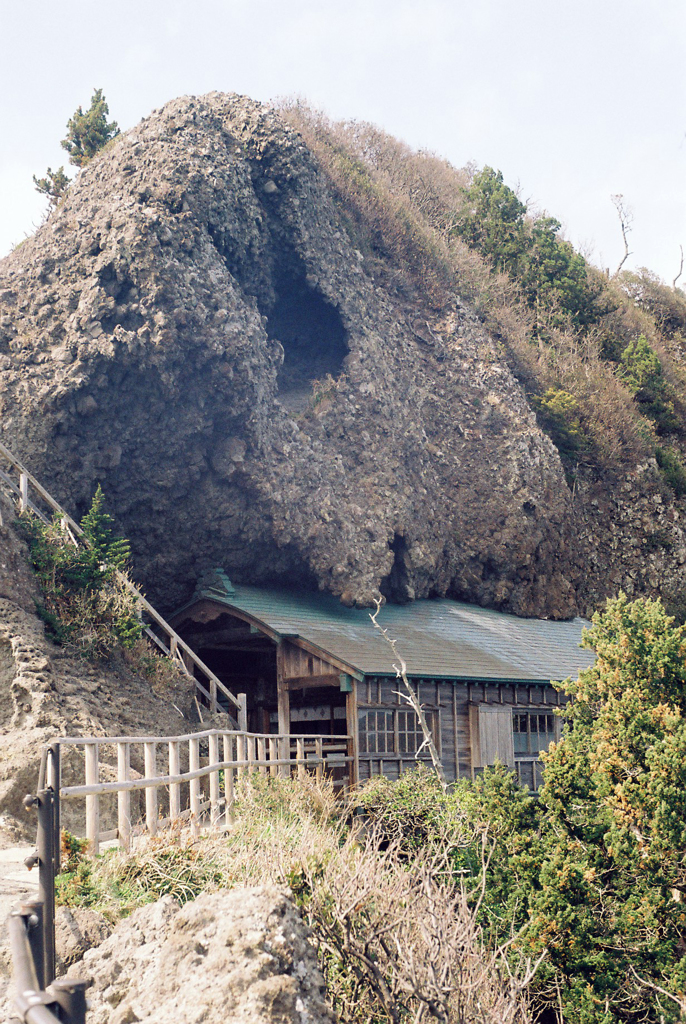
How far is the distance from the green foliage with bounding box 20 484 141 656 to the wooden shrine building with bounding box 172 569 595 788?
13.0ft

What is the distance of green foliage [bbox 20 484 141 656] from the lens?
16375 millimetres

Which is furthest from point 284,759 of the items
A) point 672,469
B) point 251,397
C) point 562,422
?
point 672,469

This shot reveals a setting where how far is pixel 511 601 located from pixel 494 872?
16.2 metres

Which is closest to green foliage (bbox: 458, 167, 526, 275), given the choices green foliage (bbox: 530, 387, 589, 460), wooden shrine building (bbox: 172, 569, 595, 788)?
green foliage (bbox: 530, 387, 589, 460)

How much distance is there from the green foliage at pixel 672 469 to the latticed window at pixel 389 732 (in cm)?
2100

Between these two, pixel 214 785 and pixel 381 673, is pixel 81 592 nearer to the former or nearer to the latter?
pixel 381 673

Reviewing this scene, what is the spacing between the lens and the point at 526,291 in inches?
1666

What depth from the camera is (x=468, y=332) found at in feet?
112

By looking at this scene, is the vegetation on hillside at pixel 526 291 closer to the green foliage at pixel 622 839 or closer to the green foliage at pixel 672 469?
the green foliage at pixel 672 469

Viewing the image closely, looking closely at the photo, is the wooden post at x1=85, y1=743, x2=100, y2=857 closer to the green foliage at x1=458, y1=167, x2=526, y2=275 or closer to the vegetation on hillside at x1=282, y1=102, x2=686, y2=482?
the vegetation on hillside at x1=282, y1=102, x2=686, y2=482

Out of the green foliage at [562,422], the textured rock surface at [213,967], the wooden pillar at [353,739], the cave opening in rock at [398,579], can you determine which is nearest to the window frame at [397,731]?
the wooden pillar at [353,739]

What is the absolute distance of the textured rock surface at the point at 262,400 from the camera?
2148 centimetres

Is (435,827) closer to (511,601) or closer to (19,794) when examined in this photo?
(19,794)

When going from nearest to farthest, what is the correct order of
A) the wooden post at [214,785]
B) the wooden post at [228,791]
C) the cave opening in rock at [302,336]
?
the wooden post at [214,785], the wooden post at [228,791], the cave opening in rock at [302,336]
